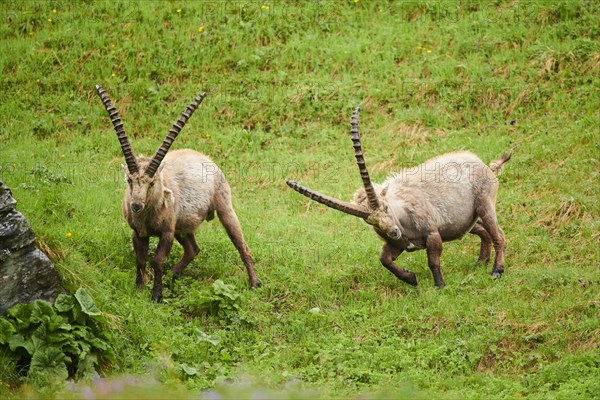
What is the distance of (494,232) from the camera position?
496 inches

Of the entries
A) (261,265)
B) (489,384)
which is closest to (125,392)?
(489,384)

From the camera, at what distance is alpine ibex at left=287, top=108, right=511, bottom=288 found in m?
11.9

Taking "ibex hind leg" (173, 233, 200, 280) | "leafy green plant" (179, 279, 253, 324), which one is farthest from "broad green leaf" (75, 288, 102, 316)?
"ibex hind leg" (173, 233, 200, 280)

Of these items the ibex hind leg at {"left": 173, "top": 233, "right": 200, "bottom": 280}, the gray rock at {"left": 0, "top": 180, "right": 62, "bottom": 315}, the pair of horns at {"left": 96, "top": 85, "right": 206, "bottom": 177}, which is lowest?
the ibex hind leg at {"left": 173, "top": 233, "right": 200, "bottom": 280}

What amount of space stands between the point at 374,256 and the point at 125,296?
4098 mm

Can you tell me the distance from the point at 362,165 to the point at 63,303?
4.33 meters

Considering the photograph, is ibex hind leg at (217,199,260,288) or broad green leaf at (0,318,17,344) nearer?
broad green leaf at (0,318,17,344)

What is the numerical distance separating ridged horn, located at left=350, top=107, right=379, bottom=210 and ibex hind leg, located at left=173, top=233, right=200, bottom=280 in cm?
289

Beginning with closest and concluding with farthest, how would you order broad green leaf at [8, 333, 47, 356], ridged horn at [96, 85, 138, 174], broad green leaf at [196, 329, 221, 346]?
broad green leaf at [8, 333, 47, 356], broad green leaf at [196, 329, 221, 346], ridged horn at [96, 85, 138, 174]

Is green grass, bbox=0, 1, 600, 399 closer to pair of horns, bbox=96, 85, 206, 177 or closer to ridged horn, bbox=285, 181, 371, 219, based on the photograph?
ridged horn, bbox=285, 181, 371, 219

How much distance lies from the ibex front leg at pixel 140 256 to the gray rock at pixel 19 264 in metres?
2.15

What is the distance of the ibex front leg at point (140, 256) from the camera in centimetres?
1185

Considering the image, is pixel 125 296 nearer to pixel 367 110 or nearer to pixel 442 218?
pixel 442 218

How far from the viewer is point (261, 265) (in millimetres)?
13062
